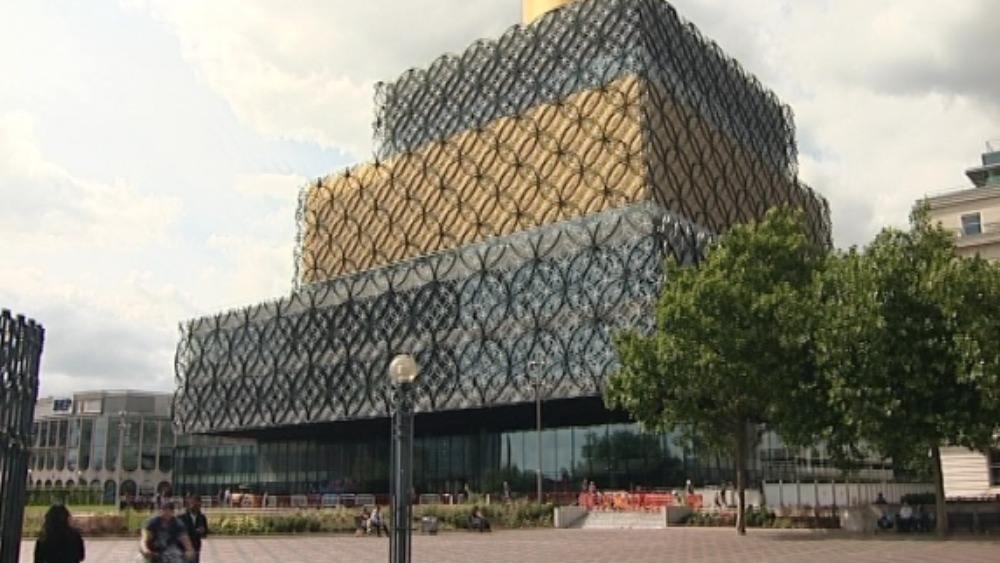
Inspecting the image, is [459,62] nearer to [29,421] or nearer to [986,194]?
[986,194]

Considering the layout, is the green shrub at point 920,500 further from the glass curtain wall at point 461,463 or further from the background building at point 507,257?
the glass curtain wall at point 461,463

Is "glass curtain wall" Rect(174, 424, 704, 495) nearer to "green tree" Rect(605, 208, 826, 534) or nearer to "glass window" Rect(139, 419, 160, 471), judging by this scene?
"green tree" Rect(605, 208, 826, 534)

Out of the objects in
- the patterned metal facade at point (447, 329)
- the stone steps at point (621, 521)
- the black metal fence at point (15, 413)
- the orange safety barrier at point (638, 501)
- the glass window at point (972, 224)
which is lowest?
the stone steps at point (621, 521)

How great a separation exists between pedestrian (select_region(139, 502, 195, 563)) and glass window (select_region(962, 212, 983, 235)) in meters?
56.2

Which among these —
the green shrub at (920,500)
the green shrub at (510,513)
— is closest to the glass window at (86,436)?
the green shrub at (510,513)

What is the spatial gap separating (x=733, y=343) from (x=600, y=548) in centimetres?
1053

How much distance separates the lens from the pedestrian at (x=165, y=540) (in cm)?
1241

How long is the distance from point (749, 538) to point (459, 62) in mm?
59774

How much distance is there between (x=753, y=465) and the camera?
68.0 metres

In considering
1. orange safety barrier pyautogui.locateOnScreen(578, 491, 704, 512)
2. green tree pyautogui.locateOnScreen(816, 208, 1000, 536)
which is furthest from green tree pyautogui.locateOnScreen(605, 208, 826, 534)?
orange safety barrier pyautogui.locateOnScreen(578, 491, 704, 512)

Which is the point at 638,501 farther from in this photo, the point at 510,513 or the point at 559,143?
the point at 559,143

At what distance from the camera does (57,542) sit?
11531 millimetres

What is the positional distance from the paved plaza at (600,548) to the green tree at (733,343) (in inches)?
195

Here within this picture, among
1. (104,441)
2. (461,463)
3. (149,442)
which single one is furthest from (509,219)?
(104,441)
